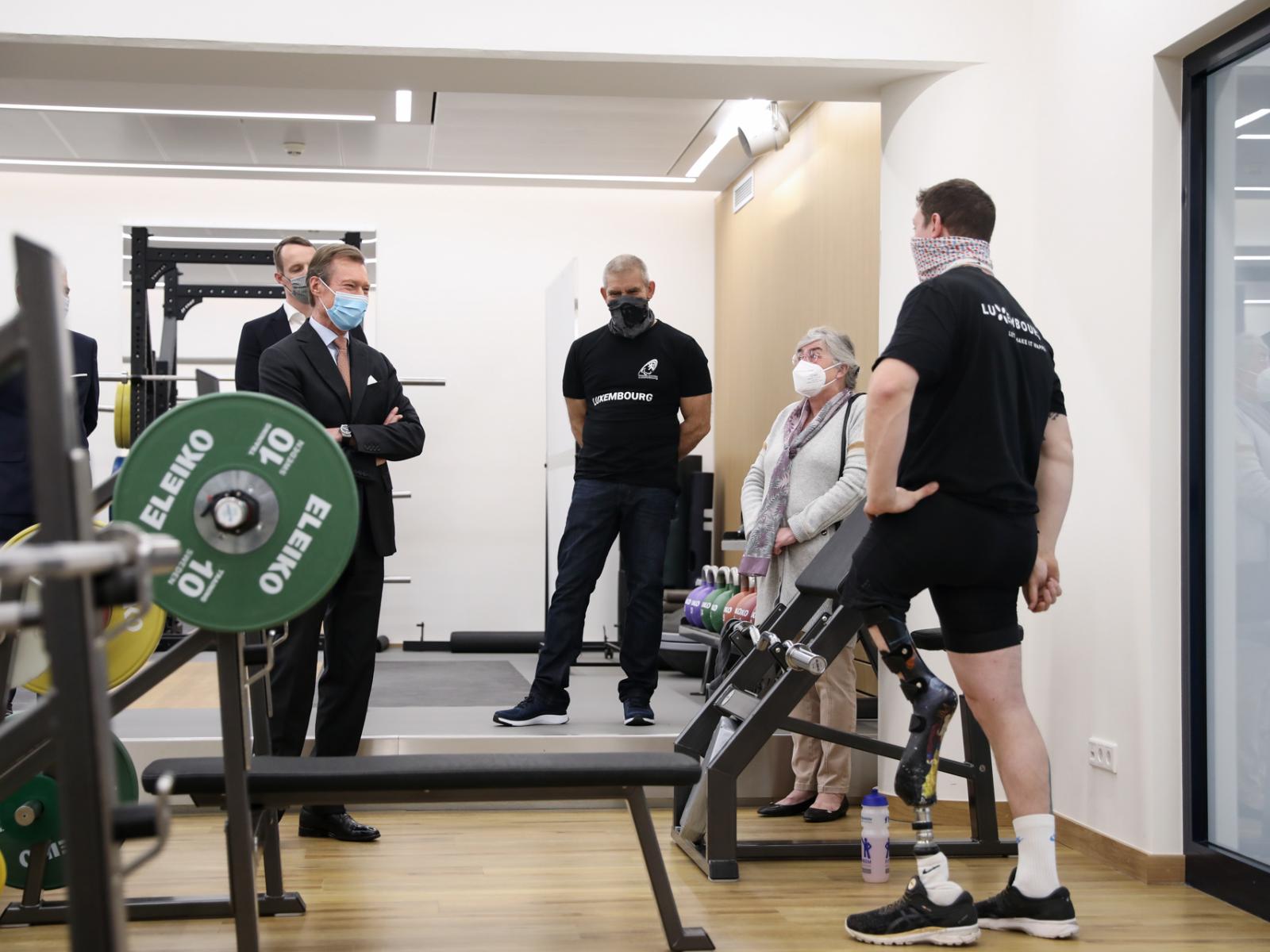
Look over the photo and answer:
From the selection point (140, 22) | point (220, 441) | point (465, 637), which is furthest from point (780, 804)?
point (465, 637)

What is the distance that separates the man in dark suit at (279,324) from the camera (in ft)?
13.8

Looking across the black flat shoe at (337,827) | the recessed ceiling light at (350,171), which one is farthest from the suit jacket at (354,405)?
the recessed ceiling light at (350,171)

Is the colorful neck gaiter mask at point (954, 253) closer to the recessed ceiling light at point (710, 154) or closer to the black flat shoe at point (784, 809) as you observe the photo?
the black flat shoe at point (784, 809)

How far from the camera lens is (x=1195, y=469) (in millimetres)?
3125

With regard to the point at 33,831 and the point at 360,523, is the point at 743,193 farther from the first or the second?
the point at 33,831

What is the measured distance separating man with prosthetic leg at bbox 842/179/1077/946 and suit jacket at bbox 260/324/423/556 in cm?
135

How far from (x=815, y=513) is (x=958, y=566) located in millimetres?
1110

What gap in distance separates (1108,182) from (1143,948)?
1.87 meters

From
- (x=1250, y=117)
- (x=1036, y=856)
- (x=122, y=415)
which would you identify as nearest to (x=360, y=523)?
(x=1036, y=856)

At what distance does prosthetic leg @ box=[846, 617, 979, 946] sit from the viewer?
257 cm

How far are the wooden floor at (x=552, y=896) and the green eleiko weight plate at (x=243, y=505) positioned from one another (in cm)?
90

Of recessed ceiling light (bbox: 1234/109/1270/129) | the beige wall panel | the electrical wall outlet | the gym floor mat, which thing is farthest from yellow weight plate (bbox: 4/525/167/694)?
the beige wall panel

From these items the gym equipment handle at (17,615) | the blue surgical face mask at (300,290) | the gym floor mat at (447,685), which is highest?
the blue surgical face mask at (300,290)

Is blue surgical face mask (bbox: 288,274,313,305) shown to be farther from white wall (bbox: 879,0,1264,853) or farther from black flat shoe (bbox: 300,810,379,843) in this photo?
white wall (bbox: 879,0,1264,853)
